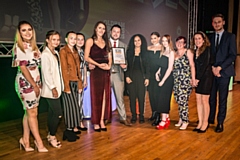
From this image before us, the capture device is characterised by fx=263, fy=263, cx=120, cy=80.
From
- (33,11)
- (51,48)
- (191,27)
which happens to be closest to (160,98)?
(51,48)

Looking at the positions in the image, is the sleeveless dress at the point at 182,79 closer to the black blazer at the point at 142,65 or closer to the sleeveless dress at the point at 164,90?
the sleeveless dress at the point at 164,90

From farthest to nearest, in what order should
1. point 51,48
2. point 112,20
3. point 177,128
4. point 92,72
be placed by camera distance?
point 112,20 < point 177,128 < point 92,72 < point 51,48

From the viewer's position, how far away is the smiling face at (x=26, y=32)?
2.63 m

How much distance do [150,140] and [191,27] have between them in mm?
6433

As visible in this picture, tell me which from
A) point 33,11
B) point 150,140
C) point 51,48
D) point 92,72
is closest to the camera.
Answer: point 51,48

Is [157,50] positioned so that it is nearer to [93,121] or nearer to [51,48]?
[93,121]

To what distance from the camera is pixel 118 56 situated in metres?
3.73

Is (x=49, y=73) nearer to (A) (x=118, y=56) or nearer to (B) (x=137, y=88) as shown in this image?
(A) (x=118, y=56)

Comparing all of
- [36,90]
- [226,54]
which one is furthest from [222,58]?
[36,90]

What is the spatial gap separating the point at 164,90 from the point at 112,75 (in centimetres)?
78

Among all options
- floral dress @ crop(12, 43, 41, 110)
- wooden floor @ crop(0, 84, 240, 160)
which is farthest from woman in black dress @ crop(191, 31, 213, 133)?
floral dress @ crop(12, 43, 41, 110)

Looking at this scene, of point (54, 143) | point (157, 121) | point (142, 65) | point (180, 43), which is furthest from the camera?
point (157, 121)

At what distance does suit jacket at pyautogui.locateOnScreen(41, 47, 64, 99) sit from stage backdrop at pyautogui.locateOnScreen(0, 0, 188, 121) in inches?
55.3

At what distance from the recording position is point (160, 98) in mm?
3748
